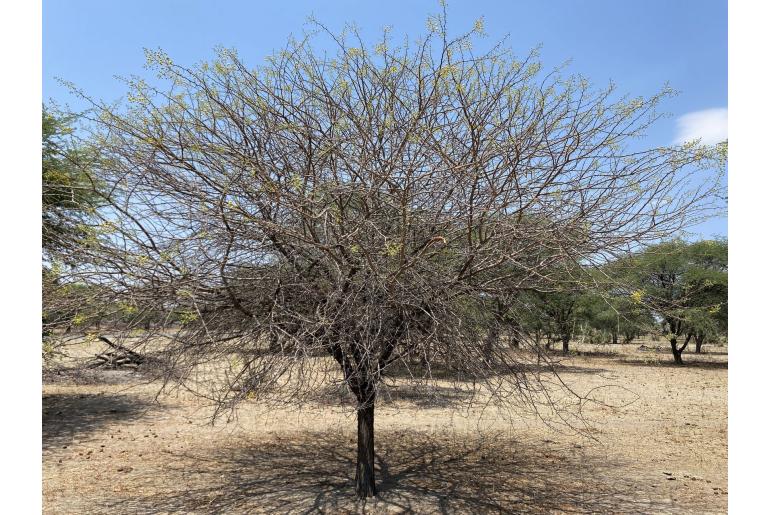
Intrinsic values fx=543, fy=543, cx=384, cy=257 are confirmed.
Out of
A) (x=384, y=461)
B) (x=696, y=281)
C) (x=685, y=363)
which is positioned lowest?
(x=685, y=363)

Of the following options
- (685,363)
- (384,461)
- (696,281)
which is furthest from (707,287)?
(384,461)

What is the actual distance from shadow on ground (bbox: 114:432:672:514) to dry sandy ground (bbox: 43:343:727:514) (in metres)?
0.03

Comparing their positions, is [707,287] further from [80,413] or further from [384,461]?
[80,413]

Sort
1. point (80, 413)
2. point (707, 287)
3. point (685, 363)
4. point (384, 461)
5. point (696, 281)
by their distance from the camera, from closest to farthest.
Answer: point (384, 461) → point (80, 413) → point (696, 281) → point (707, 287) → point (685, 363)

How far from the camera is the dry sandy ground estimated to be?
243 inches

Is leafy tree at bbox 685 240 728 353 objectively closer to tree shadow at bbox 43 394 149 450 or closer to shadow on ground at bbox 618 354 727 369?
shadow on ground at bbox 618 354 727 369

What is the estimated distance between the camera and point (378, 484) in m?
6.77

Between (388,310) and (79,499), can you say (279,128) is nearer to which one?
(388,310)

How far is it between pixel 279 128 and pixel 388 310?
1.87m

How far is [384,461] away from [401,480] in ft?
3.11

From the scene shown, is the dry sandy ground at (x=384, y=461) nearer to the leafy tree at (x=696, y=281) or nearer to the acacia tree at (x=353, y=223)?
the acacia tree at (x=353, y=223)

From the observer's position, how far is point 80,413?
11383 mm

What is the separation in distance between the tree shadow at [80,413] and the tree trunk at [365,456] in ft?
18.5

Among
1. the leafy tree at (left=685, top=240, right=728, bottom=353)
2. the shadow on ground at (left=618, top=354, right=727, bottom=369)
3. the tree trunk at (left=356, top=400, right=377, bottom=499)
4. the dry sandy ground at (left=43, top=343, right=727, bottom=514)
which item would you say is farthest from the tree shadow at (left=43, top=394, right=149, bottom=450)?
the shadow on ground at (left=618, top=354, right=727, bottom=369)
